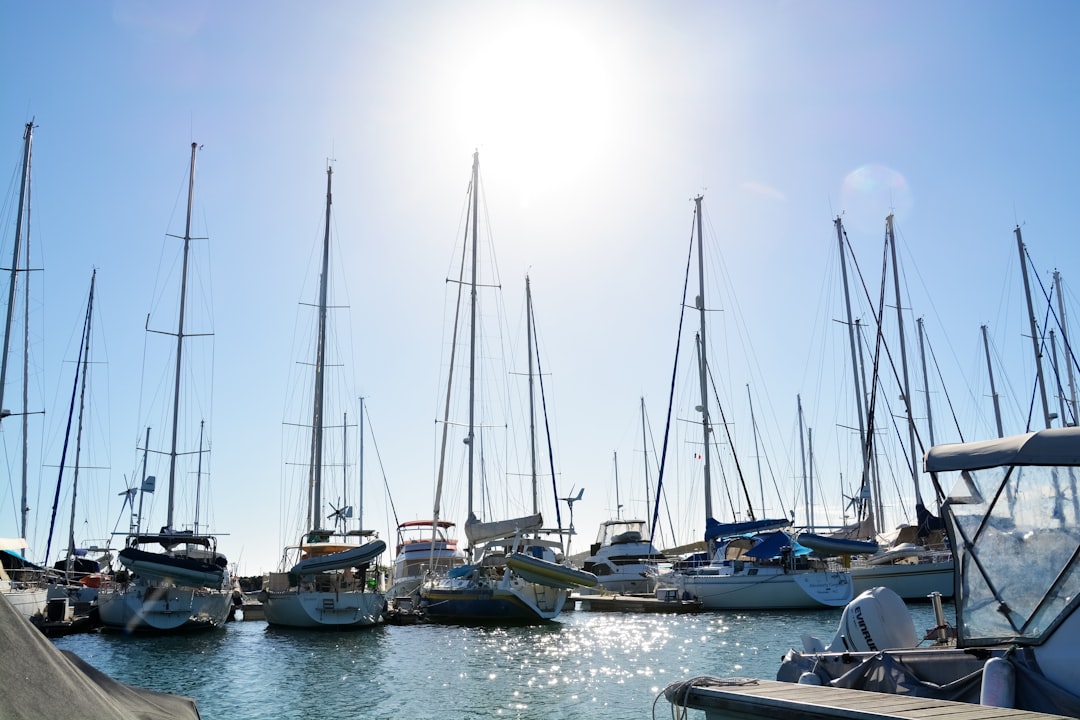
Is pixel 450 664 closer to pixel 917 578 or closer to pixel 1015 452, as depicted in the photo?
pixel 1015 452

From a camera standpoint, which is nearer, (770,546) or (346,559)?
(346,559)

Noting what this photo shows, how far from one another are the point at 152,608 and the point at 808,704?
28.6 m

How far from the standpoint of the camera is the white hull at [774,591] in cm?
3747

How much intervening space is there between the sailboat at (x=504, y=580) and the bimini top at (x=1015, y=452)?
77.2 ft

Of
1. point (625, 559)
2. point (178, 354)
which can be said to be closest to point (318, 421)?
point (178, 354)

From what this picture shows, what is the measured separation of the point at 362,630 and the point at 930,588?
2560 centimetres

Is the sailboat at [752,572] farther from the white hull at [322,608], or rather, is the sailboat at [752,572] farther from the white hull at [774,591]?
the white hull at [322,608]

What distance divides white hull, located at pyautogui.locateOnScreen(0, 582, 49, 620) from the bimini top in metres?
30.0

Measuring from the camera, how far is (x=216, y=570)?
100 ft

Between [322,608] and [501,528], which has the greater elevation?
[501,528]

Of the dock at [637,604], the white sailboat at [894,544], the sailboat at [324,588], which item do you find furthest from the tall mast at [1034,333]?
the sailboat at [324,588]

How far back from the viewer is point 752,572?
128ft

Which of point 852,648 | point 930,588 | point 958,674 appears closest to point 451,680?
point 852,648

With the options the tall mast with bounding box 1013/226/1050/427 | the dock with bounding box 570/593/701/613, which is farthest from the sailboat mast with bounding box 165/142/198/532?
the tall mast with bounding box 1013/226/1050/427
